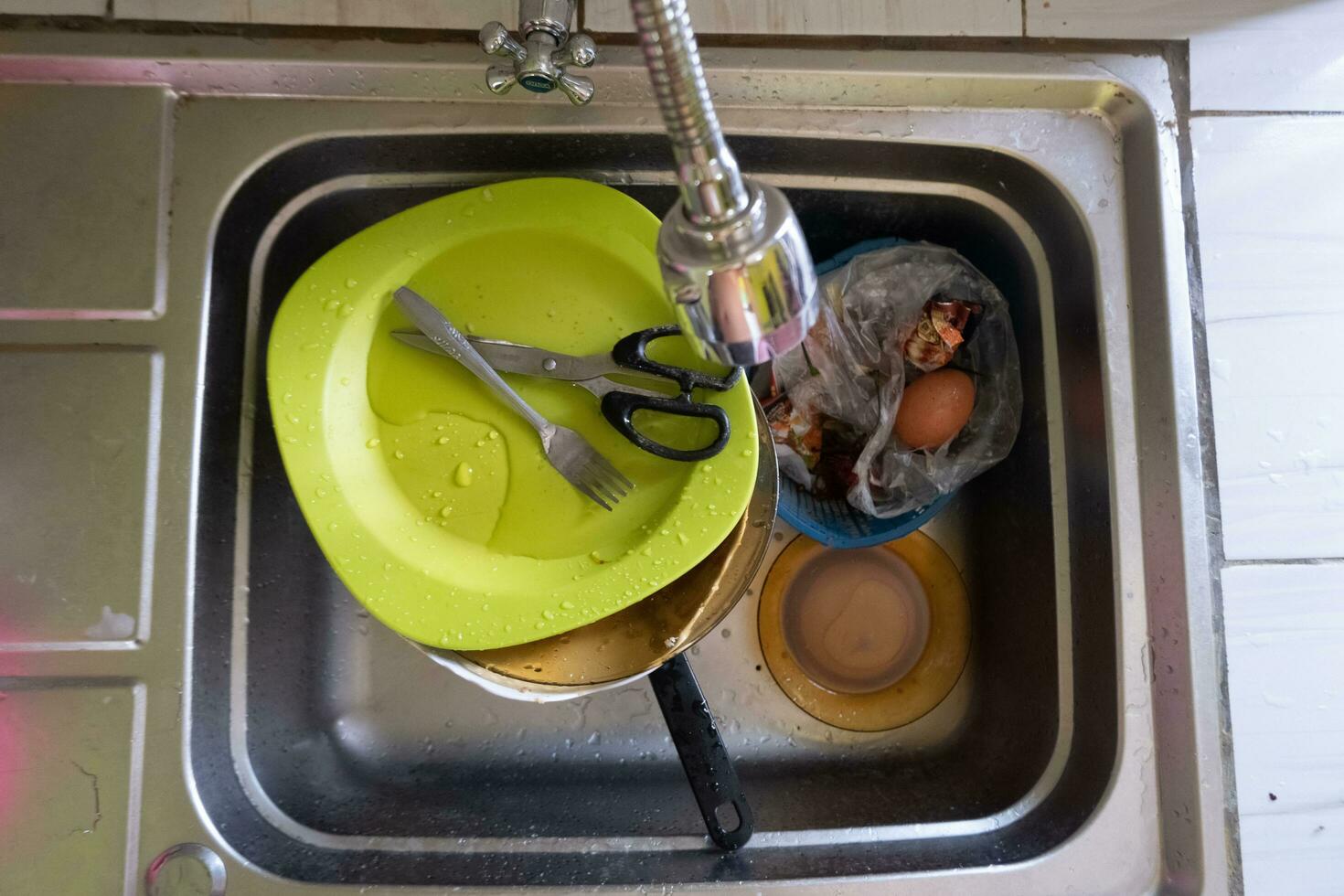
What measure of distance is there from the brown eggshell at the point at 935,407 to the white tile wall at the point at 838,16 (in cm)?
26

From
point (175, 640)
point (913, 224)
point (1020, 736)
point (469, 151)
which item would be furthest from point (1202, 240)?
point (175, 640)

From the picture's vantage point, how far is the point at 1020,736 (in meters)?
0.69

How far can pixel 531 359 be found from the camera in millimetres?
588

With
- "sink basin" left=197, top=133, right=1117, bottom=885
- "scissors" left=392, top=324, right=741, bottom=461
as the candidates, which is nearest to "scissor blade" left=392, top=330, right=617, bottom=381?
"scissors" left=392, top=324, right=741, bottom=461

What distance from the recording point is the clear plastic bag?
0.69m

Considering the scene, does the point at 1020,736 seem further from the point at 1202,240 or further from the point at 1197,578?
the point at 1202,240

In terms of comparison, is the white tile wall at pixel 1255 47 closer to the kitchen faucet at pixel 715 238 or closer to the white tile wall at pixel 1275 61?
the white tile wall at pixel 1275 61

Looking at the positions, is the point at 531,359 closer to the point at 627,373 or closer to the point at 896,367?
the point at 627,373

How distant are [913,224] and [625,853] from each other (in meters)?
0.56

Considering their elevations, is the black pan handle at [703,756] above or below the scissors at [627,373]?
below

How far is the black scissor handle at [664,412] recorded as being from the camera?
55 centimetres

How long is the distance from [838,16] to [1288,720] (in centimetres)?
61

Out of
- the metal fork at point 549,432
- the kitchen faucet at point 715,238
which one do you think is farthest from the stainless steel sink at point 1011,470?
the kitchen faucet at point 715,238

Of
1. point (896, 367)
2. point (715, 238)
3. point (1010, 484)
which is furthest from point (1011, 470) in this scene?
point (715, 238)
